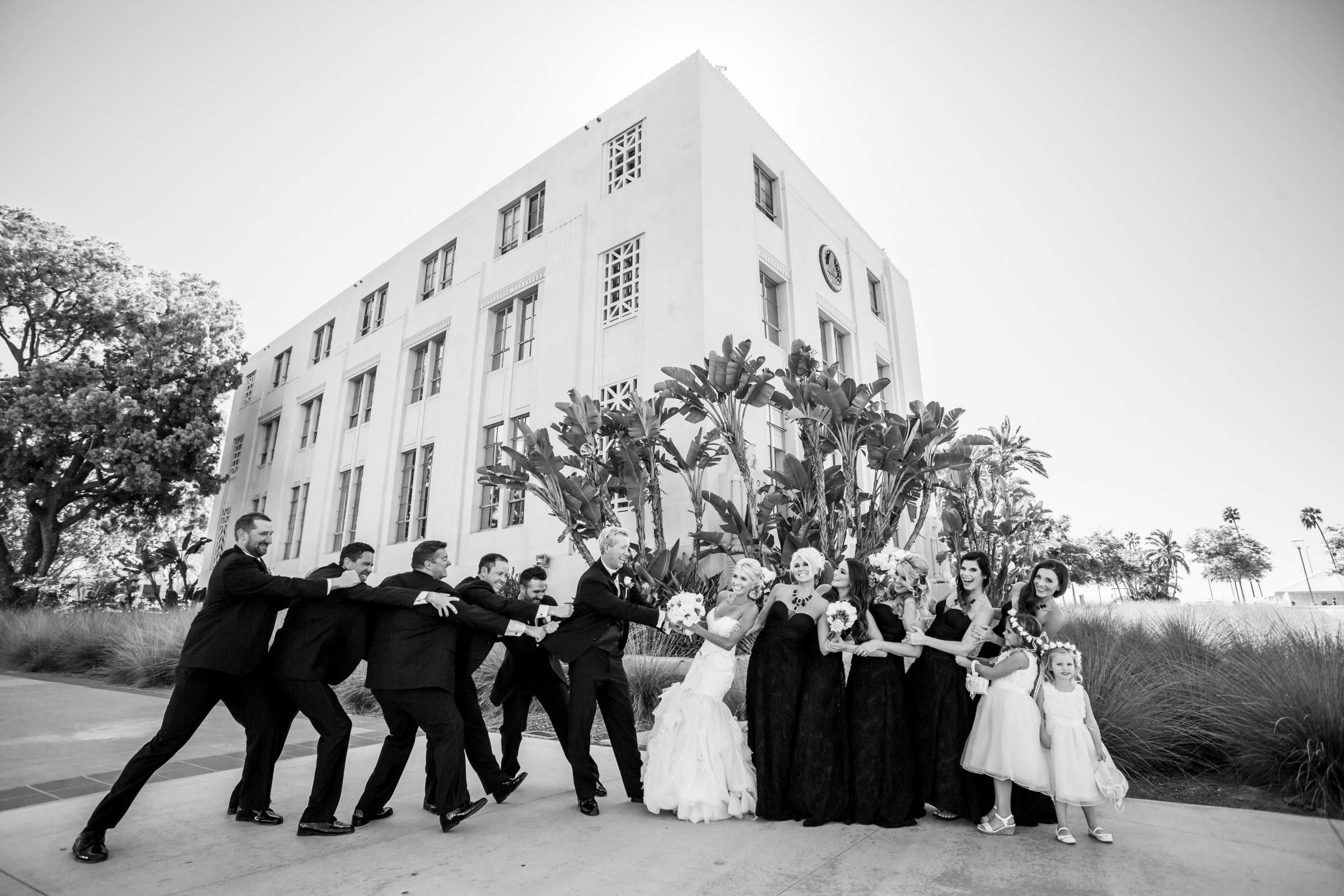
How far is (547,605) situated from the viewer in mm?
5371

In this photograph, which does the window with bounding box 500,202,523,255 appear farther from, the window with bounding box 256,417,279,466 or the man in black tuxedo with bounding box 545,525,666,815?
the man in black tuxedo with bounding box 545,525,666,815

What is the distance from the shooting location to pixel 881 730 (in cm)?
498

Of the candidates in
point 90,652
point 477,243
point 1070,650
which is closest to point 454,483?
point 477,243

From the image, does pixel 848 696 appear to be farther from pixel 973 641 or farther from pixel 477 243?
pixel 477 243

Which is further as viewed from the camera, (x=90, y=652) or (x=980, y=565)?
(x=90, y=652)

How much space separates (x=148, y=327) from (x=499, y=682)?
26428 mm

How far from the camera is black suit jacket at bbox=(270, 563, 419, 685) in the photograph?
489 cm

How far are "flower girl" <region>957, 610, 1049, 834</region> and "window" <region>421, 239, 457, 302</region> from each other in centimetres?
1969

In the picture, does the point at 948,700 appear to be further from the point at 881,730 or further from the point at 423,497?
the point at 423,497

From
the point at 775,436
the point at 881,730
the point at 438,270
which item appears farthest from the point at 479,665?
the point at 438,270

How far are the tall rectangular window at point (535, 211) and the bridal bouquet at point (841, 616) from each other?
1625cm

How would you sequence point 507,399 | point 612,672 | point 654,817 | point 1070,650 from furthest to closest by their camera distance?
point 507,399 → point 612,672 → point 654,817 → point 1070,650

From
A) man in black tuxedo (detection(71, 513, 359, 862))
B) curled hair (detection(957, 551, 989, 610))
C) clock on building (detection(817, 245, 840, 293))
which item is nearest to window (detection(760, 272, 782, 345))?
clock on building (detection(817, 245, 840, 293))

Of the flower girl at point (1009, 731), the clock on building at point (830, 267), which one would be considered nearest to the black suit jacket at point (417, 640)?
the flower girl at point (1009, 731)
